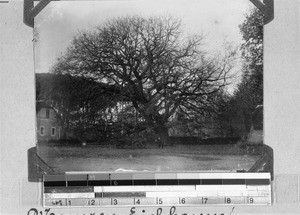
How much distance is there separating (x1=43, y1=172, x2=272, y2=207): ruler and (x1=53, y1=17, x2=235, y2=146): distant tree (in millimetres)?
117

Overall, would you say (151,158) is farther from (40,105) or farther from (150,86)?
(40,105)

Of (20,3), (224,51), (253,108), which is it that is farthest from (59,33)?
(253,108)

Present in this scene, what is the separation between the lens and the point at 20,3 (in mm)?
1382

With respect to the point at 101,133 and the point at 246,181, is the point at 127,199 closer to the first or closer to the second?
the point at 101,133

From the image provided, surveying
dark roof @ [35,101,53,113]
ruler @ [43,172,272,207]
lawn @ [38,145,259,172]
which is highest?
dark roof @ [35,101,53,113]

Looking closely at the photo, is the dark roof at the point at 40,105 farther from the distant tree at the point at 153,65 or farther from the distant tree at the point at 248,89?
the distant tree at the point at 248,89

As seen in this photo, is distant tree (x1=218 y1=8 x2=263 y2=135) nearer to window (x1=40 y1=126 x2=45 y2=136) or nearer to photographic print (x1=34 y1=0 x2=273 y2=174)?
photographic print (x1=34 y1=0 x2=273 y2=174)

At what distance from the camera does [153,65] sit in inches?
53.6

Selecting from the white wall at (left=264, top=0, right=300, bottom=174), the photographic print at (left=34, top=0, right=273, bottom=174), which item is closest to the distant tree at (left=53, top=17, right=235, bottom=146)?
the photographic print at (left=34, top=0, right=273, bottom=174)

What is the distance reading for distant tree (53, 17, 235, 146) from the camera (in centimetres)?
136

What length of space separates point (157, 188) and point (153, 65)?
29 cm

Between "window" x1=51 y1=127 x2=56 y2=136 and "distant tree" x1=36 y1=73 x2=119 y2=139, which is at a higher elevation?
"distant tree" x1=36 y1=73 x2=119 y2=139

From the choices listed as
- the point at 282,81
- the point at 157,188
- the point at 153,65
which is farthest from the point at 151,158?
the point at 282,81

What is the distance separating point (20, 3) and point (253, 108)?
0.62 meters
